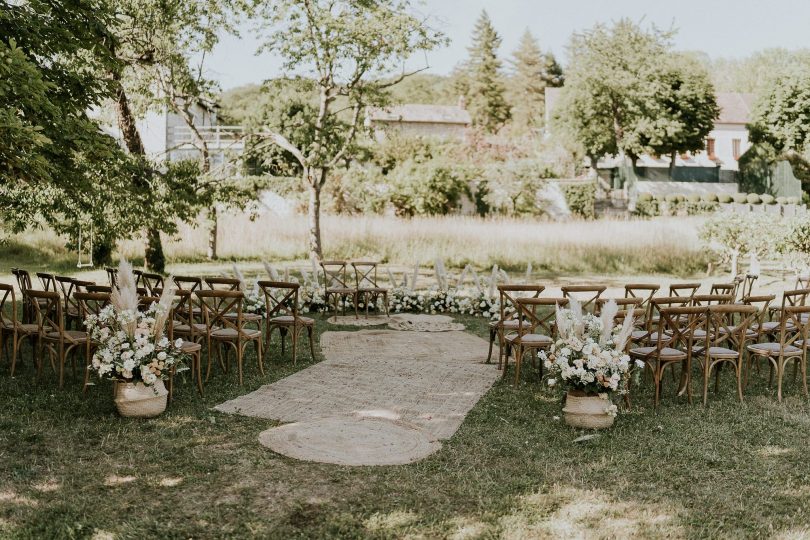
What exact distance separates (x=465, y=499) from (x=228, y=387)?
12.0ft

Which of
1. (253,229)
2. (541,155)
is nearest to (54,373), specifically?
(253,229)

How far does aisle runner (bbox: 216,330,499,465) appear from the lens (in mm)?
5926

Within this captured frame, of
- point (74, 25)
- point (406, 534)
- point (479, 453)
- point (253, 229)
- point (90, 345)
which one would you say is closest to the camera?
point (406, 534)

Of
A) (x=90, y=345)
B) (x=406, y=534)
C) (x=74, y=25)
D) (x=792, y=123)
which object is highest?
(x=792, y=123)

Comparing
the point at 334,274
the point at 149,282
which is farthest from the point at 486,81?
the point at 149,282

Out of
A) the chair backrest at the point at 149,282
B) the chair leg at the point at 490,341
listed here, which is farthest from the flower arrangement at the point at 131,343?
the chair leg at the point at 490,341

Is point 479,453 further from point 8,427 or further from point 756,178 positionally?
point 756,178

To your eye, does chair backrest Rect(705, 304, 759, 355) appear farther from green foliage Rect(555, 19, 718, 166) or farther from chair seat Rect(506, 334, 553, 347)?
green foliage Rect(555, 19, 718, 166)

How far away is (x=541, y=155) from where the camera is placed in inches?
1855

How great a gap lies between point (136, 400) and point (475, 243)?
15.6m

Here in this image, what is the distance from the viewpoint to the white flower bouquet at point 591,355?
633 cm

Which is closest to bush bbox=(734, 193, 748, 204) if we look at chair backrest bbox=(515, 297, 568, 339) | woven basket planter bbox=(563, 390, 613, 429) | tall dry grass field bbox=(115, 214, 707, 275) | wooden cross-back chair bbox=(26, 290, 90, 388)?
tall dry grass field bbox=(115, 214, 707, 275)

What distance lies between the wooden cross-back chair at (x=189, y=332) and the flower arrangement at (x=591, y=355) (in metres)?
3.33

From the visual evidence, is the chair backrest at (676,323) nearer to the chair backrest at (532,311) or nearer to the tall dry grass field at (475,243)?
the chair backrest at (532,311)
